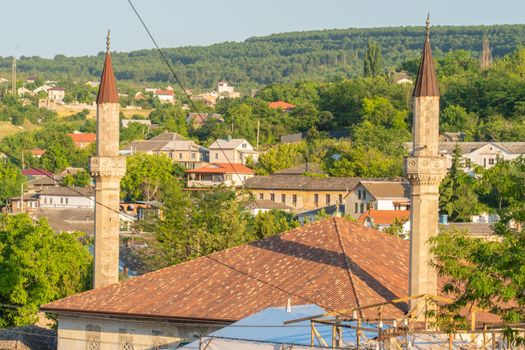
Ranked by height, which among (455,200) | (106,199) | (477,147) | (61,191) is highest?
(106,199)

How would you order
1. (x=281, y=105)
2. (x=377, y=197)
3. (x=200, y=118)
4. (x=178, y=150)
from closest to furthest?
(x=377, y=197) < (x=178, y=150) < (x=281, y=105) < (x=200, y=118)

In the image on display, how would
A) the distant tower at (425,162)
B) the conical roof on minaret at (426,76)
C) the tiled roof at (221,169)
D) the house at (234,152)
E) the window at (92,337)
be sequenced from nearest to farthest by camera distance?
1. the distant tower at (425,162)
2. the conical roof on minaret at (426,76)
3. the window at (92,337)
4. the tiled roof at (221,169)
5. the house at (234,152)

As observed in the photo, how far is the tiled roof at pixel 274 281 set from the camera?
34.2 m

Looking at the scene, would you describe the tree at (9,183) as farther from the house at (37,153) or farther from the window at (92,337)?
the window at (92,337)

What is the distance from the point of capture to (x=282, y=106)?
572 feet

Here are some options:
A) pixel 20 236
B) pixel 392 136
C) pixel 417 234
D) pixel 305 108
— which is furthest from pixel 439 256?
pixel 305 108

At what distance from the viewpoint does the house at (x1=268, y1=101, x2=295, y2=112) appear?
168 metres

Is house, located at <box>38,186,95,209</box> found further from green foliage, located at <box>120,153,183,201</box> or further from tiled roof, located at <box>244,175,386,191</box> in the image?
tiled roof, located at <box>244,175,386,191</box>

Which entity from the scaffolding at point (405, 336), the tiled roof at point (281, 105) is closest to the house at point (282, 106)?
the tiled roof at point (281, 105)

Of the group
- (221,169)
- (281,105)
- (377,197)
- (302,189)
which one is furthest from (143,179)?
(281,105)

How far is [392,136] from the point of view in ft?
397

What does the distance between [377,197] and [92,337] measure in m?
58.9

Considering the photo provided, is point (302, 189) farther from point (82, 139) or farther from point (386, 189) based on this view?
point (82, 139)

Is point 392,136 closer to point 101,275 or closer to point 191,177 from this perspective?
point 191,177
